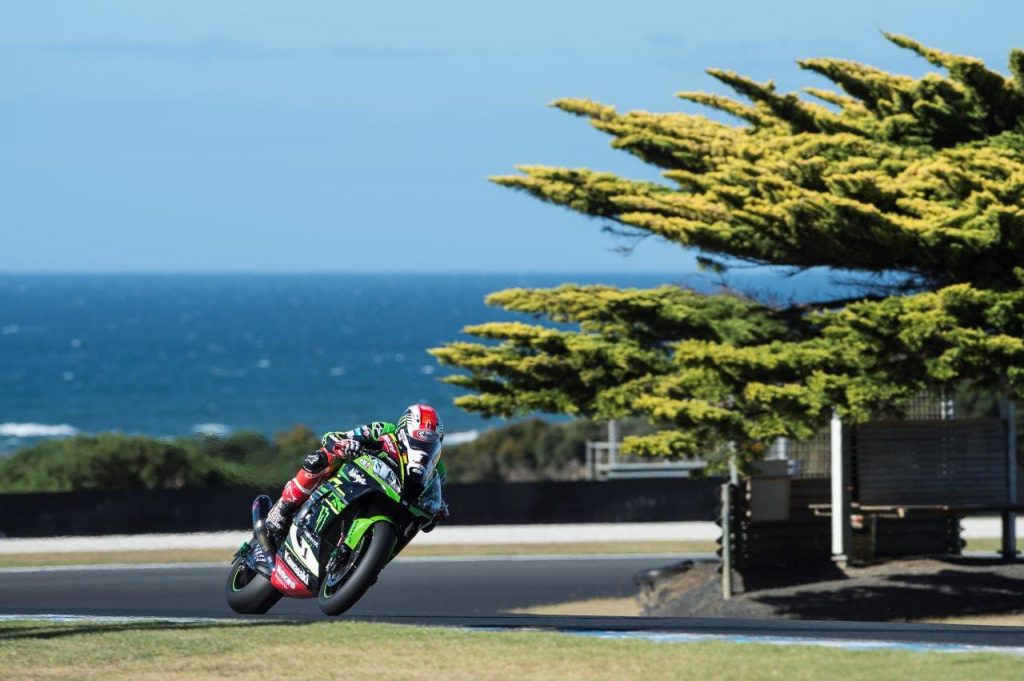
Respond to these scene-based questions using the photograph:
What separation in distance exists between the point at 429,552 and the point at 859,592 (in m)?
9.87

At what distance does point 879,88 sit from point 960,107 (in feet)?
4.34

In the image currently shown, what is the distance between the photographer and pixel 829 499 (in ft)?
72.5

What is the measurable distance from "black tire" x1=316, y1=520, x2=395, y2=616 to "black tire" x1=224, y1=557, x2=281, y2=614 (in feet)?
4.17

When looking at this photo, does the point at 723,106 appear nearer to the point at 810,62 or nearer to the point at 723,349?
the point at 810,62

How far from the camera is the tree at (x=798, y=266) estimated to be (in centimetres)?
1723

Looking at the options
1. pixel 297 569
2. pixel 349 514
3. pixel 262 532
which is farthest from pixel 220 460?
pixel 349 514

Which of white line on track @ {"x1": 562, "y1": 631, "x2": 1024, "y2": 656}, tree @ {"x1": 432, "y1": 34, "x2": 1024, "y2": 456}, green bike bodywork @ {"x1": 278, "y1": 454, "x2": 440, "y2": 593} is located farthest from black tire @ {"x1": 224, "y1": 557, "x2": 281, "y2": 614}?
tree @ {"x1": 432, "y1": 34, "x2": 1024, "y2": 456}

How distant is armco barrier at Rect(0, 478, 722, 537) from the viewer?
1155 inches

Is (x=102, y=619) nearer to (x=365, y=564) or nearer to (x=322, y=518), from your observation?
(x=322, y=518)

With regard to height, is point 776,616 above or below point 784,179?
below

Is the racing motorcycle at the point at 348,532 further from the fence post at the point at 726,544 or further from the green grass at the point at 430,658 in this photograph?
the fence post at the point at 726,544

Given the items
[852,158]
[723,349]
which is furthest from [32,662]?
[852,158]

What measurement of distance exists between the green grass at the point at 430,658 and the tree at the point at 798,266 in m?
5.92

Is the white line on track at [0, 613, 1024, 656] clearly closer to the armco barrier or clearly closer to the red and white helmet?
the red and white helmet
